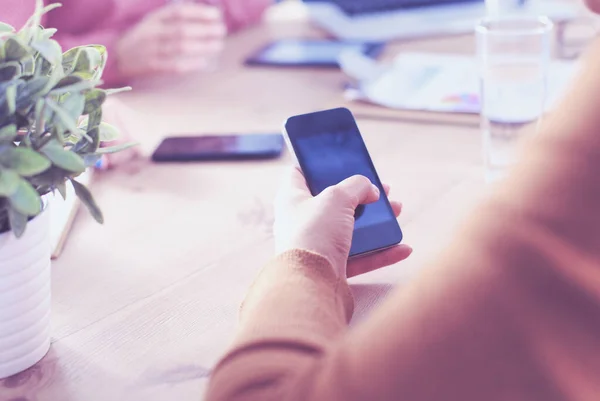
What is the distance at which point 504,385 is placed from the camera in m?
0.36

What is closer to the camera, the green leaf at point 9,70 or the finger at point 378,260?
the green leaf at point 9,70

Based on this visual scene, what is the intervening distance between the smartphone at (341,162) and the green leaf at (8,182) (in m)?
0.27

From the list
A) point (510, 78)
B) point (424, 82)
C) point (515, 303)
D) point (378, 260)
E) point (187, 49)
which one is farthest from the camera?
point (187, 49)

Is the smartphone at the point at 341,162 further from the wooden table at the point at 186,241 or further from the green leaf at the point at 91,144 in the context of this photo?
the green leaf at the point at 91,144

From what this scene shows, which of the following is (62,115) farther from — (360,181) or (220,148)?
(220,148)

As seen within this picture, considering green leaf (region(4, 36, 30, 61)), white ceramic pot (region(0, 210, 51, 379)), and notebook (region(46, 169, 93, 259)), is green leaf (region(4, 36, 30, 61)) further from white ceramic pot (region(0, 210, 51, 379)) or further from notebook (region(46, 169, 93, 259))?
notebook (region(46, 169, 93, 259))

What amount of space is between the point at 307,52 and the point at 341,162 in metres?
0.67

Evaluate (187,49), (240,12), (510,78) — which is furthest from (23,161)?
(240,12)

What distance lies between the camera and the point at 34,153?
47 centimetres

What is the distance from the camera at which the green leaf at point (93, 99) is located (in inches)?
21.6

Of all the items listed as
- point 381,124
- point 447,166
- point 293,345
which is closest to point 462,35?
point 381,124

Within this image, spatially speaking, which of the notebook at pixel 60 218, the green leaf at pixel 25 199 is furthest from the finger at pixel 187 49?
the green leaf at pixel 25 199

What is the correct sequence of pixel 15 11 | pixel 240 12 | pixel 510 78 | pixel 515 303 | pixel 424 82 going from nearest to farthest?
pixel 515 303, pixel 15 11, pixel 510 78, pixel 424 82, pixel 240 12

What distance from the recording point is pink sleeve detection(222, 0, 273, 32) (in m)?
1.52
